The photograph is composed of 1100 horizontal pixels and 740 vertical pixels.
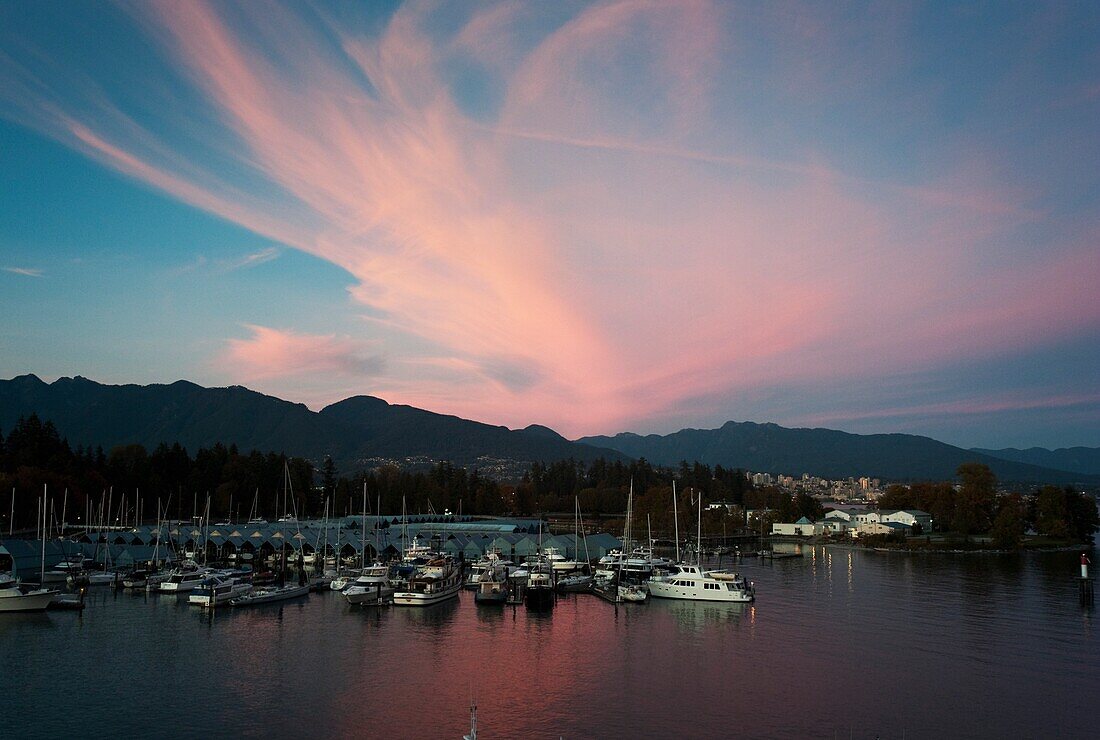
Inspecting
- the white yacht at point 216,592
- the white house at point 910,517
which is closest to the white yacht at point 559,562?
the white yacht at point 216,592

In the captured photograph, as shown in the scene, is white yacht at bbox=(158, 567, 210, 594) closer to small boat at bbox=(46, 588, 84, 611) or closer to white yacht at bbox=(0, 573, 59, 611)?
small boat at bbox=(46, 588, 84, 611)

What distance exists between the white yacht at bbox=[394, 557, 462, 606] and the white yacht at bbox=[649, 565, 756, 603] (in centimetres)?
1497

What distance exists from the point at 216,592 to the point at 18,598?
36.6 ft

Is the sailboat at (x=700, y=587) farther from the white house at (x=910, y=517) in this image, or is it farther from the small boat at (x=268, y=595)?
the white house at (x=910, y=517)

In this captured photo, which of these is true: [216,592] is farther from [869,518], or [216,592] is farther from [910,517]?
[869,518]

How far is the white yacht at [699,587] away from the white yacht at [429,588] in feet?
A: 49.1

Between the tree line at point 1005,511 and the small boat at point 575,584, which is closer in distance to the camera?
the small boat at point 575,584

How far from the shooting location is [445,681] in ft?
107

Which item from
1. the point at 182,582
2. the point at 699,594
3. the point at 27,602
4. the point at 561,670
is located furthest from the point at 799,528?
the point at 27,602

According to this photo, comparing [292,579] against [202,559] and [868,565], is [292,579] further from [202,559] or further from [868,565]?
[868,565]

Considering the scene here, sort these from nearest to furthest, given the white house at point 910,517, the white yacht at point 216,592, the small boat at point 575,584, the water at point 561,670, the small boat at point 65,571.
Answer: the water at point 561,670 < the white yacht at point 216,592 < the small boat at point 575,584 < the small boat at point 65,571 < the white house at point 910,517

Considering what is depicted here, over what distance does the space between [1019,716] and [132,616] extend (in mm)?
47558

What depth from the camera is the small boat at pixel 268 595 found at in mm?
51812

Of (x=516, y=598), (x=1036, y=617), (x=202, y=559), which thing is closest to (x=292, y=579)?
(x=202, y=559)
